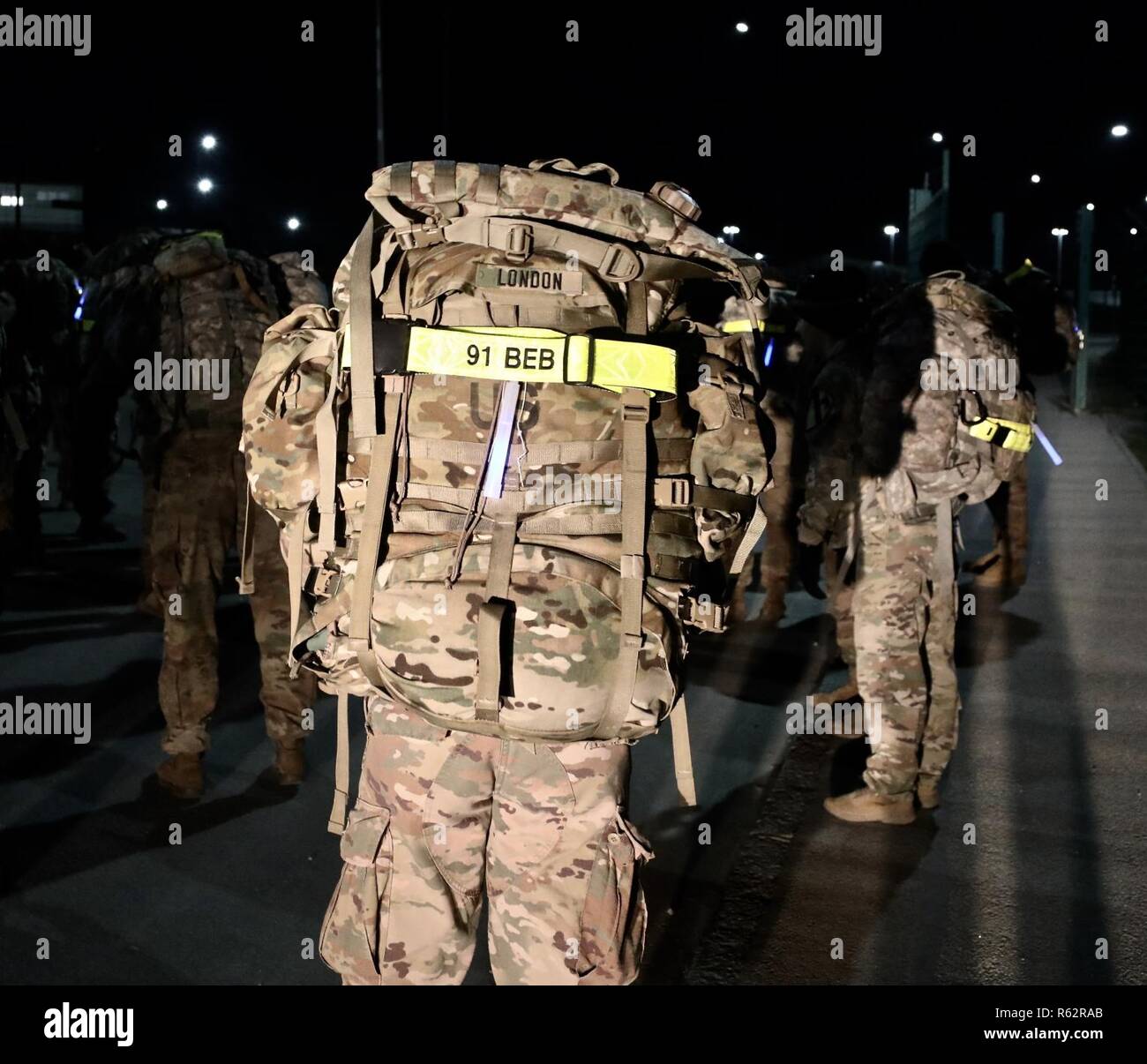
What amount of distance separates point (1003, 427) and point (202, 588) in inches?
123

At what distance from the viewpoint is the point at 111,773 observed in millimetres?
5012

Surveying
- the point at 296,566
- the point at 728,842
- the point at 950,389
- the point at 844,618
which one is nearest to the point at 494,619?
the point at 296,566

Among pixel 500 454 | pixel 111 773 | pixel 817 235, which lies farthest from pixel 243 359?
pixel 817 235

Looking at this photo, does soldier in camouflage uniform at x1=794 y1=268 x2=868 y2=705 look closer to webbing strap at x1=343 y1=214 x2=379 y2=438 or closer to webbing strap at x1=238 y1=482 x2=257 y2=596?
webbing strap at x1=238 y1=482 x2=257 y2=596

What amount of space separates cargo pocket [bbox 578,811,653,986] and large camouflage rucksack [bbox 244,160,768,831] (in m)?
0.29

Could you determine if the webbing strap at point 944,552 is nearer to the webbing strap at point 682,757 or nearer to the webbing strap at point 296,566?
the webbing strap at point 682,757

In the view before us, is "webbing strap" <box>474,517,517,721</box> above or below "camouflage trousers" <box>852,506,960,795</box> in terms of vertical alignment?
above

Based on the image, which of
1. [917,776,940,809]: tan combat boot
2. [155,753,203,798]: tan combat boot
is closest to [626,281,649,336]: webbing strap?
[917,776,940,809]: tan combat boot

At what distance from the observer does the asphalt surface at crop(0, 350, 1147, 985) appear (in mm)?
3627

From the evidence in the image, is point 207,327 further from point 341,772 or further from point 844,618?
point 844,618

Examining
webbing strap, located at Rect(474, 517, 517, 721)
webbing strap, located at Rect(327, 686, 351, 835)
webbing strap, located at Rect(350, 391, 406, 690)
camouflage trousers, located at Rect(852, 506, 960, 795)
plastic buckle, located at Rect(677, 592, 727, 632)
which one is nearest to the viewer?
webbing strap, located at Rect(474, 517, 517, 721)

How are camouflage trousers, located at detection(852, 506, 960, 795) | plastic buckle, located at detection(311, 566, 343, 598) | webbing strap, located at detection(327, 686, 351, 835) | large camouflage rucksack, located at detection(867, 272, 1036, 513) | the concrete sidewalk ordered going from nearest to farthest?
plastic buckle, located at detection(311, 566, 343, 598) < webbing strap, located at detection(327, 686, 351, 835) < the concrete sidewalk < large camouflage rucksack, located at detection(867, 272, 1036, 513) < camouflage trousers, located at detection(852, 506, 960, 795)

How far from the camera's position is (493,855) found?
265 centimetres

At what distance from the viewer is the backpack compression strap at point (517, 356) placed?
2.38 metres
